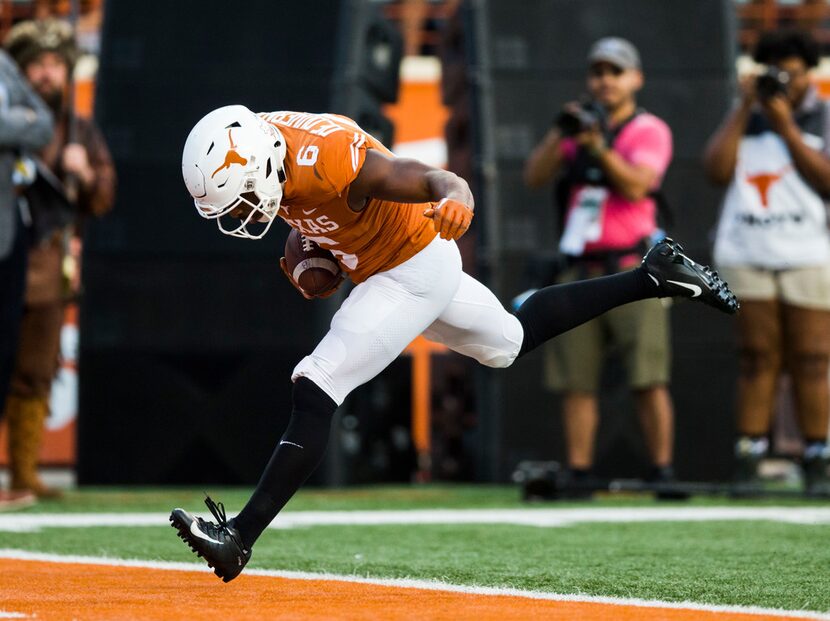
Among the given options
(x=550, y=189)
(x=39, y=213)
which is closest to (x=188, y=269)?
(x=39, y=213)

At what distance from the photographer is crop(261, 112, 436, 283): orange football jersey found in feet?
12.3

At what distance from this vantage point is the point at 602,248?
661 cm

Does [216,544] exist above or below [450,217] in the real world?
below

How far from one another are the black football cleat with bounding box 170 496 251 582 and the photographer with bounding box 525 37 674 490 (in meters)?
3.28

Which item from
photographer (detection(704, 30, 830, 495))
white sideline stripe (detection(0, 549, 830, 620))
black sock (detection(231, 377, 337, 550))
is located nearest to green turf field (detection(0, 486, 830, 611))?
white sideline stripe (detection(0, 549, 830, 620))

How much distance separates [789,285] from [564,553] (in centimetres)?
293

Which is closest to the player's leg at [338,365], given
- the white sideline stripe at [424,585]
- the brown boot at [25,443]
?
the white sideline stripe at [424,585]

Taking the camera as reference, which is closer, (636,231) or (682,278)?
(682,278)

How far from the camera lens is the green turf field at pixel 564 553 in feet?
11.5

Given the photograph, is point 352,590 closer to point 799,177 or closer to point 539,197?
point 799,177

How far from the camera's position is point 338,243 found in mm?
4031

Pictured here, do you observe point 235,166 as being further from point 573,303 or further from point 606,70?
point 606,70

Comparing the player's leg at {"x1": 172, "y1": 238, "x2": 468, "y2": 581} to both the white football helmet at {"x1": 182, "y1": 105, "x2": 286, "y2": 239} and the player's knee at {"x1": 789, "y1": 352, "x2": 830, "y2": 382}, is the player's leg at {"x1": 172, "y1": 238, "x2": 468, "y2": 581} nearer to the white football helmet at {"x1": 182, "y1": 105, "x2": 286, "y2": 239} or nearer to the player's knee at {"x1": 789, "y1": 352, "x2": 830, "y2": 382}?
the white football helmet at {"x1": 182, "y1": 105, "x2": 286, "y2": 239}

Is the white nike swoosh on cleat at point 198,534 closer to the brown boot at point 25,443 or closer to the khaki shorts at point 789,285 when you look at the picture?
the brown boot at point 25,443
